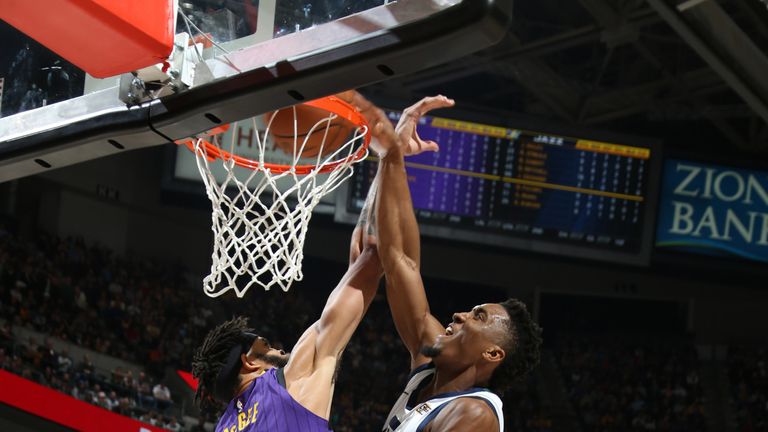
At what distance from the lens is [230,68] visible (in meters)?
2.91

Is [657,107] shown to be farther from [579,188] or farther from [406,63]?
[406,63]

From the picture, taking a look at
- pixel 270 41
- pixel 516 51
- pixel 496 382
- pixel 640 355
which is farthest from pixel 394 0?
pixel 640 355

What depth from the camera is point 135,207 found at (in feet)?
53.3

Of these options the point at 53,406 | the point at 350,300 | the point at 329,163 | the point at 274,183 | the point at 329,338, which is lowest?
the point at 53,406

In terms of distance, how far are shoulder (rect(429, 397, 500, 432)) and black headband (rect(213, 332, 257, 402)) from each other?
789mm

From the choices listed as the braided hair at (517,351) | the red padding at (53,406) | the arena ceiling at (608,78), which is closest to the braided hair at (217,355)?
the braided hair at (517,351)

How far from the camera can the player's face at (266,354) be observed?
3.61 meters

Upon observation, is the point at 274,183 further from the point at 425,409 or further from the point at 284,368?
the point at 425,409

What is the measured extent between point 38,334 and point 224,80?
31.4ft

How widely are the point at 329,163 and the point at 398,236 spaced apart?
683 mm

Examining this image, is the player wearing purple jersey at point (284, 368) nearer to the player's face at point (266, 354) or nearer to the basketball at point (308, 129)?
the player's face at point (266, 354)

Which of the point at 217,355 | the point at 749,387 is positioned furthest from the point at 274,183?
the point at 749,387

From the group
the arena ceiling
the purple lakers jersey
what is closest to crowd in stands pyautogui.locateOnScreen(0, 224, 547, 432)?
the arena ceiling

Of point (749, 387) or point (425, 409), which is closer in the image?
point (425, 409)
